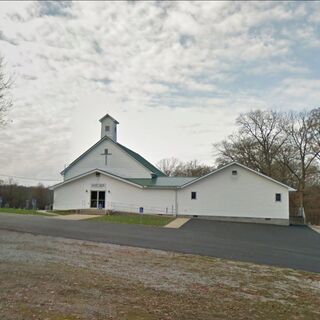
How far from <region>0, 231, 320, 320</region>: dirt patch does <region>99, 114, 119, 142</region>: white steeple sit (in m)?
27.3

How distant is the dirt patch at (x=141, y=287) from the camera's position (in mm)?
5398

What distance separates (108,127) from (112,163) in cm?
457

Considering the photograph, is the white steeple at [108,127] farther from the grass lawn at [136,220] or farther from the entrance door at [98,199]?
the grass lawn at [136,220]

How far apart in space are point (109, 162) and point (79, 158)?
3383 millimetres

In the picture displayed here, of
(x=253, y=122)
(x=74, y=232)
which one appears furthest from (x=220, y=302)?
(x=253, y=122)

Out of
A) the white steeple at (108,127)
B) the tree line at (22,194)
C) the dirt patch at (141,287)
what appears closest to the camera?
the dirt patch at (141,287)

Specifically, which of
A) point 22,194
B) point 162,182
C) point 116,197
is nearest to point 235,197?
point 162,182

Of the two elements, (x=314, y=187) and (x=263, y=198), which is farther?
(x=314, y=187)

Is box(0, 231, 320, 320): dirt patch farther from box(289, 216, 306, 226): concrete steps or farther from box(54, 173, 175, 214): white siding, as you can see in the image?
box(289, 216, 306, 226): concrete steps

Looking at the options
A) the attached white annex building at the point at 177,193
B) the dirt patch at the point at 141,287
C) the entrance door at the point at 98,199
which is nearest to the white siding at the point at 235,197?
the attached white annex building at the point at 177,193

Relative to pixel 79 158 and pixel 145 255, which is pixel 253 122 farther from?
pixel 145 255

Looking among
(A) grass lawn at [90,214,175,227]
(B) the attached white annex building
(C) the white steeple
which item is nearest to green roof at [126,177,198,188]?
(B) the attached white annex building

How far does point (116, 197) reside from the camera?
31703 millimetres

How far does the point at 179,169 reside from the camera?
69875 millimetres
